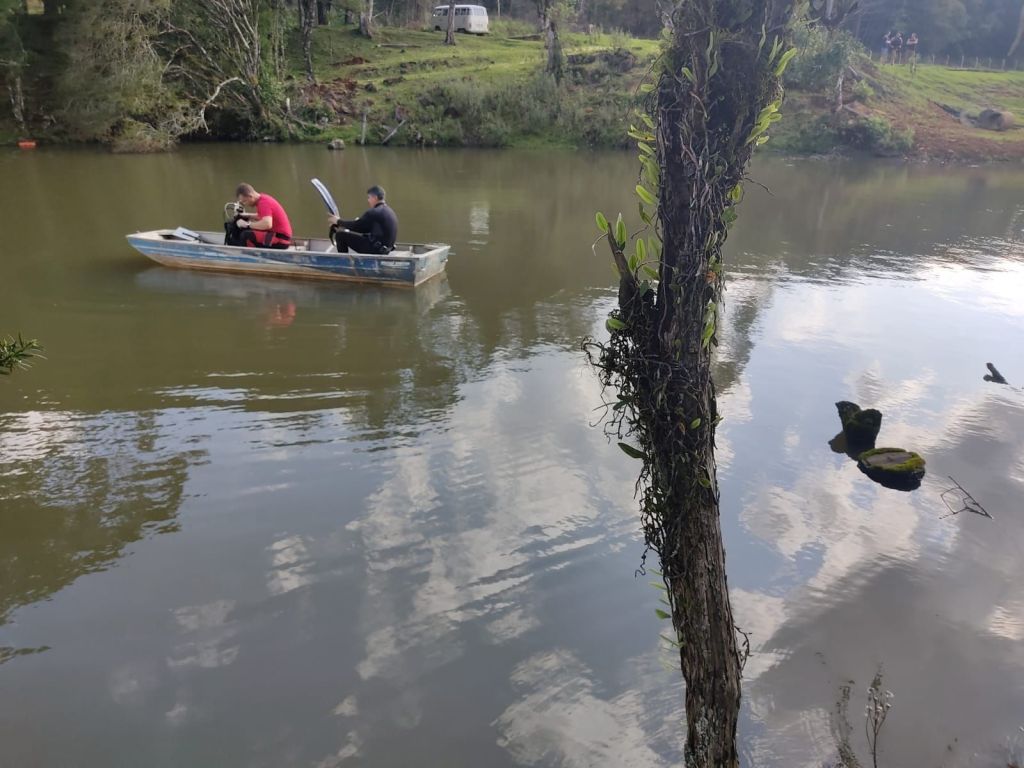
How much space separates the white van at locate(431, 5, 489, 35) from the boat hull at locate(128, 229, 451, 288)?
121 feet

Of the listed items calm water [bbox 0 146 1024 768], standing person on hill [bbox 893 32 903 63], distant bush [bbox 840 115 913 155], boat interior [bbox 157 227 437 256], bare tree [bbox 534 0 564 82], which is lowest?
calm water [bbox 0 146 1024 768]

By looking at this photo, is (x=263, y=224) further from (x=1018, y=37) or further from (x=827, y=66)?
(x=1018, y=37)

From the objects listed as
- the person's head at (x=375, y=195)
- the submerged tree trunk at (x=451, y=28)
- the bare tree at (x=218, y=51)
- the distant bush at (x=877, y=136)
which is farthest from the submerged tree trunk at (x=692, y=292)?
the submerged tree trunk at (x=451, y=28)

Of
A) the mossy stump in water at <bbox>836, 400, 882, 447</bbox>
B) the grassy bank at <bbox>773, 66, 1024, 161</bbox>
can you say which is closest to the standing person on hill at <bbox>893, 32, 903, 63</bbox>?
the grassy bank at <bbox>773, 66, 1024, 161</bbox>

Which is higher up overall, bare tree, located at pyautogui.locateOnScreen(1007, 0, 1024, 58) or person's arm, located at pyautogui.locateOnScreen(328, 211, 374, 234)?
bare tree, located at pyautogui.locateOnScreen(1007, 0, 1024, 58)

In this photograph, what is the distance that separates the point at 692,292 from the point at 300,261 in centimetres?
992

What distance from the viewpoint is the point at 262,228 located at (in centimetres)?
1212

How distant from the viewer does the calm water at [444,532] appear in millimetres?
4227

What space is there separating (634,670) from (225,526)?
3333 millimetres

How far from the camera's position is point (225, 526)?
584 cm

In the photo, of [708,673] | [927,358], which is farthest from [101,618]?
[927,358]

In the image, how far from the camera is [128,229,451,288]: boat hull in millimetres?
11633

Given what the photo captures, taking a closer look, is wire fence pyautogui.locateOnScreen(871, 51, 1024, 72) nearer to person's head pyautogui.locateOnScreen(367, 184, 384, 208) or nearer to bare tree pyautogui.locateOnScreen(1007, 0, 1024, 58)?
bare tree pyautogui.locateOnScreen(1007, 0, 1024, 58)

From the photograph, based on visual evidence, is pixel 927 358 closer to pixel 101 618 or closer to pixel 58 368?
pixel 101 618
